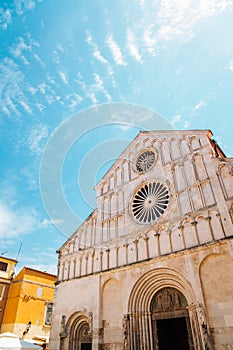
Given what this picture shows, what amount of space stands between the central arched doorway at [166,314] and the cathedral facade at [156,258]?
0.04 meters

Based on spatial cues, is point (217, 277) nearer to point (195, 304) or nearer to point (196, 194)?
point (195, 304)

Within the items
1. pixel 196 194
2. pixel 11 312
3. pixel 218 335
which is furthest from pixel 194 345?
pixel 11 312

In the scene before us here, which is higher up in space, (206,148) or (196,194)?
(206,148)

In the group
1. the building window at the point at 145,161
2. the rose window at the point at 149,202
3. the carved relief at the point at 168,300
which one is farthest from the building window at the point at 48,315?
the building window at the point at 145,161

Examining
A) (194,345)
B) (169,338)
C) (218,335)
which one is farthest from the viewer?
(169,338)

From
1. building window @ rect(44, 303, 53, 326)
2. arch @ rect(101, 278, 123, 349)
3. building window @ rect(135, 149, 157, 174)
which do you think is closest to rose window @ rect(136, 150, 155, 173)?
building window @ rect(135, 149, 157, 174)

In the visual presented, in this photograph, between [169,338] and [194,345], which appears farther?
[169,338]

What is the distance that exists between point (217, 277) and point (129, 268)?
480cm

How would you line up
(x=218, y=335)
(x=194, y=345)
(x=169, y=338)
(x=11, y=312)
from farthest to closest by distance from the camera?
(x=11, y=312), (x=169, y=338), (x=194, y=345), (x=218, y=335)

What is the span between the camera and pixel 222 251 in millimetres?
10141

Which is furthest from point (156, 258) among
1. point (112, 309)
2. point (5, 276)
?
point (5, 276)

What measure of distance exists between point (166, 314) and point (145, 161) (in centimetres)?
901

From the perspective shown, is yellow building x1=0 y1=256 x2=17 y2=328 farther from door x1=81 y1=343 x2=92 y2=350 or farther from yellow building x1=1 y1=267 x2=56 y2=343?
door x1=81 y1=343 x2=92 y2=350

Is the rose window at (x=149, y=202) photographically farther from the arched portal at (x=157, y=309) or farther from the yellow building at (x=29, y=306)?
the yellow building at (x=29, y=306)
